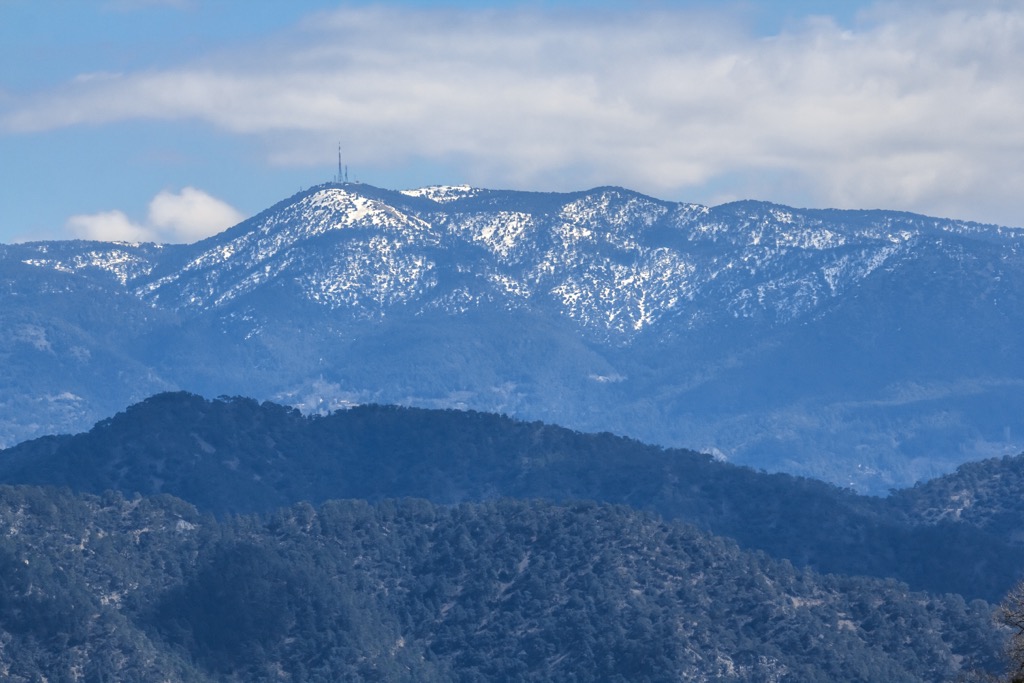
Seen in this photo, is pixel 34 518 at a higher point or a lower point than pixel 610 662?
higher

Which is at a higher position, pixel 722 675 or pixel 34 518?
pixel 34 518

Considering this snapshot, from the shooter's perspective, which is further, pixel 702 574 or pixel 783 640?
pixel 702 574

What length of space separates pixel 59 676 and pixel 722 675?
48030 millimetres

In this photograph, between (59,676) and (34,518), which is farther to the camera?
(34,518)

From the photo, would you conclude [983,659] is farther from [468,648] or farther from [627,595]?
[468,648]

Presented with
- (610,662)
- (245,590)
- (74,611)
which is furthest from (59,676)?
(610,662)

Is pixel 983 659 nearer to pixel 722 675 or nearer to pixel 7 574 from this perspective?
pixel 722 675

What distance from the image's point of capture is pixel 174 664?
18338cm

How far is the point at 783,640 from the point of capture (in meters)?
186

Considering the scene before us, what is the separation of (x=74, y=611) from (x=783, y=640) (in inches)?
2092

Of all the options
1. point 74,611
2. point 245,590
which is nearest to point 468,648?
point 245,590

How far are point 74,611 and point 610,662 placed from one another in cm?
3998

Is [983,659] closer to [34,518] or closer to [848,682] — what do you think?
[848,682]

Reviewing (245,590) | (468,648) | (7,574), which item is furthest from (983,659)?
(7,574)
